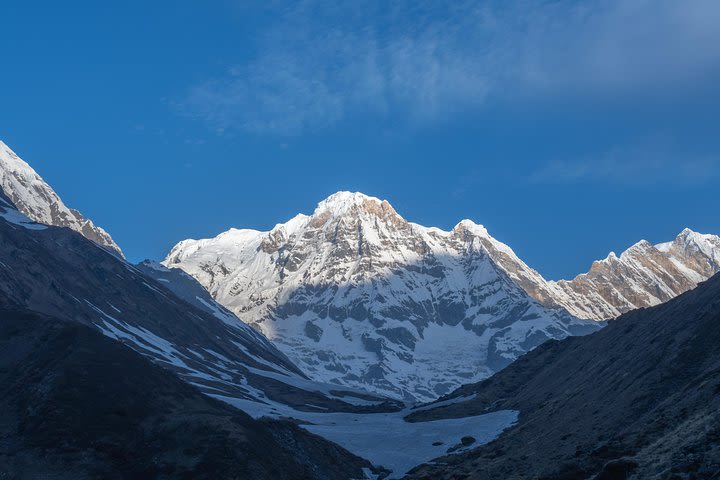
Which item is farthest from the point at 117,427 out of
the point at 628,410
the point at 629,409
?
the point at 629,409

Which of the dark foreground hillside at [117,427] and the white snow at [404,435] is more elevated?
the white snow at [404,435]

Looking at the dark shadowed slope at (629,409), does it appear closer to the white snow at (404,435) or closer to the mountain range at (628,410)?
the mountain range at (628,410)

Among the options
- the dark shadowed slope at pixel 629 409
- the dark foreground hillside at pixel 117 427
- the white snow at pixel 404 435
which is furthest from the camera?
the white snow at pixel 404 435

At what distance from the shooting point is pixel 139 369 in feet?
284

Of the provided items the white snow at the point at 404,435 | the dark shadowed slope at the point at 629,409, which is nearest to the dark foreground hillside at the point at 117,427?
the white snow at the point at 404,435

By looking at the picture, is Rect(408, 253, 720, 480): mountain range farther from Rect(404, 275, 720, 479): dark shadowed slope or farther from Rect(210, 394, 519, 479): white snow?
Rect(210, 394, 519, 479): white snow

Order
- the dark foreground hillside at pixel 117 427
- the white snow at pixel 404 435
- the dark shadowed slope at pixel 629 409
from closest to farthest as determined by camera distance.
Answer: the dark shadowed slope at pixel 629 409 → the dark foreground hillside at pixel 117 427 → the white snow at pixel 404 435

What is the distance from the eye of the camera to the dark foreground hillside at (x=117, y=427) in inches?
2594

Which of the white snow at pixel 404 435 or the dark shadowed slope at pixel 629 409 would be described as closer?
the dark shadowed slope at pixel 629 409

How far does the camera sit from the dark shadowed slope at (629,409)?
40219mm

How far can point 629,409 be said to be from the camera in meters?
66.4

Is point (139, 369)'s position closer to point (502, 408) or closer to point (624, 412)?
point (624, 412)

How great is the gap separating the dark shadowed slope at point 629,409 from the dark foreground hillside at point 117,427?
1516 centimetres

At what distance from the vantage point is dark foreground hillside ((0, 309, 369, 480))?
216 ft
